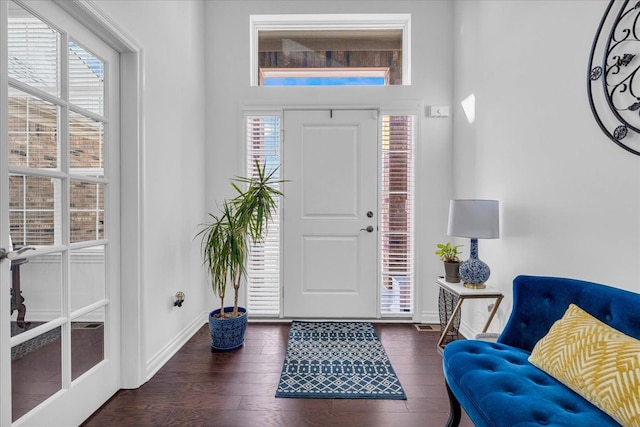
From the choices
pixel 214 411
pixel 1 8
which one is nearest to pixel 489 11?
pixel 1 8

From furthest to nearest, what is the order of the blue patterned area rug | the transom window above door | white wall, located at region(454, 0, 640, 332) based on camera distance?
1. the transom window above door
2. the blue patterned area rug
3. white wall, located at region(454, 0, 640, 332)

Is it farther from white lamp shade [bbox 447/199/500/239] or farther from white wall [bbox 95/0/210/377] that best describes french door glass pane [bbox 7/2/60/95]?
white lamp shade [bbox 447/199/500/239]

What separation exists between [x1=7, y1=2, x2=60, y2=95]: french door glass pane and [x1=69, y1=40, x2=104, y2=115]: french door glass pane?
0.11 meters

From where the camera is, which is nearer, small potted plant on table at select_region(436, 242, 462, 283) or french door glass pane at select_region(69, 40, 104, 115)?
french door glass pane at select_region(69, 40, 104, 115)

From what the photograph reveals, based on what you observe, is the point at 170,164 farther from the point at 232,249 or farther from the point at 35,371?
the point at 35,371

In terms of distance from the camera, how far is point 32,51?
4.82ft

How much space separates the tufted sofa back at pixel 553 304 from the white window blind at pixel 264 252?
2194 millimetres

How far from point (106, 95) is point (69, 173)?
1.90 feet

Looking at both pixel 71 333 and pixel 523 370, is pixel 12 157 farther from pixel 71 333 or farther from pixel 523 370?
pixel 523 370

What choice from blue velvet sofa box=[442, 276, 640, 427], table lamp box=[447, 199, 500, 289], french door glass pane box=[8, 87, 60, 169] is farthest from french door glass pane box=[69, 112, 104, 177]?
table lamp box=[447, 199, 500, 289]

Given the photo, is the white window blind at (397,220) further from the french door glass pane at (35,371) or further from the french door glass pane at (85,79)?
the french door glass pane at (35,371)

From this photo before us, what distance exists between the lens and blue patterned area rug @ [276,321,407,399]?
209cm

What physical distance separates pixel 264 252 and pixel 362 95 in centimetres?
181

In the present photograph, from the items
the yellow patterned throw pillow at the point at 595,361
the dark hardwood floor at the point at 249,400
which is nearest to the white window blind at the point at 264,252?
the dark hardwood floor at the point at 249,400
